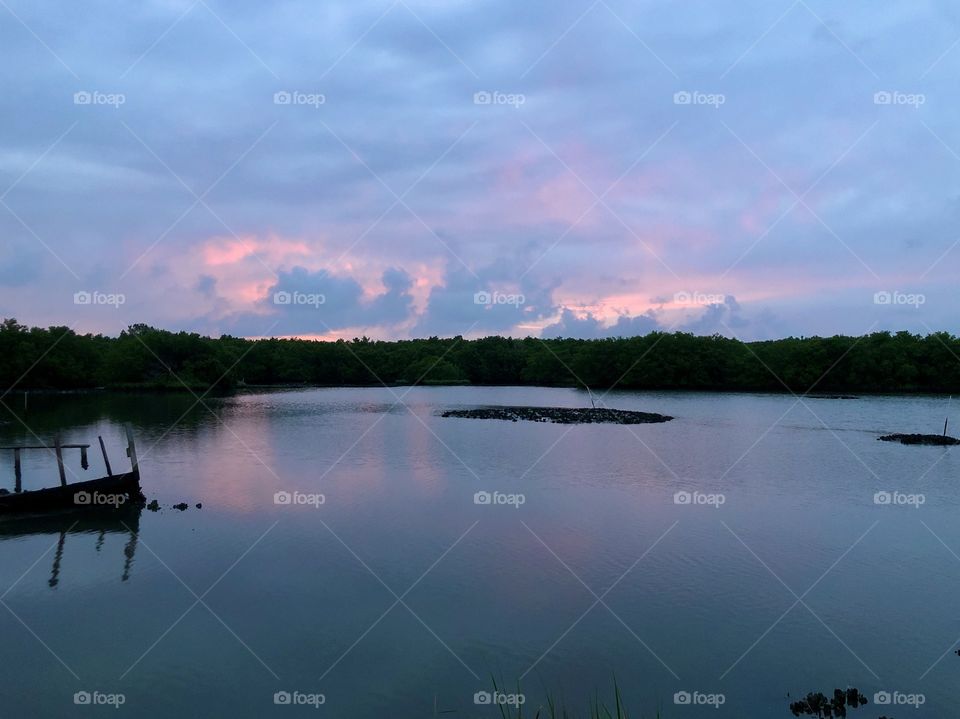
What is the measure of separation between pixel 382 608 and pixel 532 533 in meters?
6.56

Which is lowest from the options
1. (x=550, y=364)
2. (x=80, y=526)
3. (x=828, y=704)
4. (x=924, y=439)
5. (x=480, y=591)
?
(x=828, y=704)

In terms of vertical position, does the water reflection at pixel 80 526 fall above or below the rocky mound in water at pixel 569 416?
below

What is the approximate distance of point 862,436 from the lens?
43844 millimetres

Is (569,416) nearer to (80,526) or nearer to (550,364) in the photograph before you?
(80,526)

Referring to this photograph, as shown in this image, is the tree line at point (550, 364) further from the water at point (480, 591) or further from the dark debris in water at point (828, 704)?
the dark debris in water at point (828, 704)

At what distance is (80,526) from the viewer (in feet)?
64.1

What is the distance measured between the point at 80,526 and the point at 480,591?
39.2ft

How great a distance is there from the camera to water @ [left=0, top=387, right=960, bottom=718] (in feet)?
35.6

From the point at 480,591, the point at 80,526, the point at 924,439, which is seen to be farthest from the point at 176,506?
the point at 924,439

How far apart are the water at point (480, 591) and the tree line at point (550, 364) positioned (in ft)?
240

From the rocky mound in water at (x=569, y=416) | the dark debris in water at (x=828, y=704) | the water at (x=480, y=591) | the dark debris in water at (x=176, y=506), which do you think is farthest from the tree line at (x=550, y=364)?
the dark debris in water at (x=828, y=704)

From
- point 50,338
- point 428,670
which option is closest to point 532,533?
point 428,670

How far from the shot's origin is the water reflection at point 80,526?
17.9 meters

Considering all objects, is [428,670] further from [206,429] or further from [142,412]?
[142,412]
